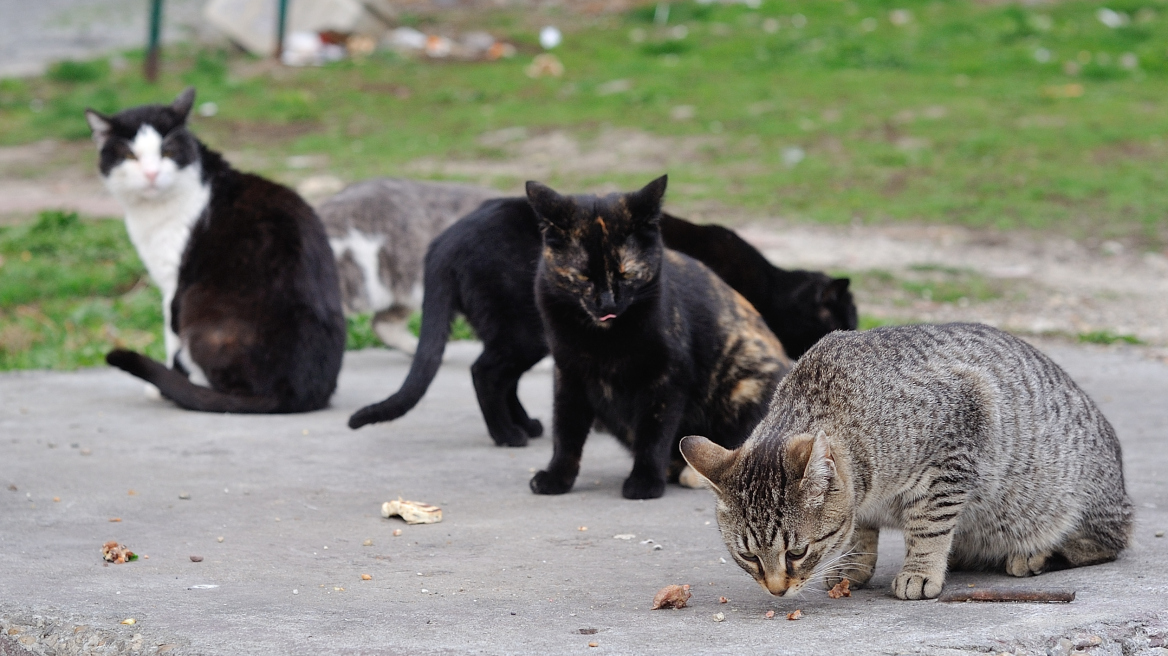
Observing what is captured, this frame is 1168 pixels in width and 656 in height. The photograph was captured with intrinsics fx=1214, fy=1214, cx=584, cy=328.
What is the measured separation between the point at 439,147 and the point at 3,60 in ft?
28.9

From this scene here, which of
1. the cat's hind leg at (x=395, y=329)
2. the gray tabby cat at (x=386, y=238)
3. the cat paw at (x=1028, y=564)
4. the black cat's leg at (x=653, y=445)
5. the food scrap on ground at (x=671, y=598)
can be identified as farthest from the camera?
the cat's hind leg at (x=395, y=329)

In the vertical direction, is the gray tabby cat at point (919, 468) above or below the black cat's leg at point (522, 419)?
above

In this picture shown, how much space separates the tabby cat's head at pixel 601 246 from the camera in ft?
13.4

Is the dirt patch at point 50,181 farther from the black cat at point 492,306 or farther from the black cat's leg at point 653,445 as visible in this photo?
the black cat's leg at point 653,445

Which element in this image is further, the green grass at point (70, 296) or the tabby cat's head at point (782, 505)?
the green grass at point (70, 296)

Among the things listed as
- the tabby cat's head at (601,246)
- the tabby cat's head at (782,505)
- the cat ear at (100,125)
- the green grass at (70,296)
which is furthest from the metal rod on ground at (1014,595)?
the green grass at (70,296)

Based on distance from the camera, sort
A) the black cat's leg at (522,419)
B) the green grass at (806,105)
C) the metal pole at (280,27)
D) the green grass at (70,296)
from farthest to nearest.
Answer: the metal pole at (280,27) → the green grass at (806,105) → the green grass at (70,296) → the black cat's leg at (522,419)

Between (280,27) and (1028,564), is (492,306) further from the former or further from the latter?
(280,27)

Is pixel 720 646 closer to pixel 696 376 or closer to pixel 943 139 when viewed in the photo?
pixel 696 376

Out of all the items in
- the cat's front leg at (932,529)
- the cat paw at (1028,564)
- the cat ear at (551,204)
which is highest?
the cat ear at (551,204)

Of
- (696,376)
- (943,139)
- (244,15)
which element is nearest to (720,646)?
(696,376)

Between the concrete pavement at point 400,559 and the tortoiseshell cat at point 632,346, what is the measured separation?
231 millimetres

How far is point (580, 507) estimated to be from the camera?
4.17 metres

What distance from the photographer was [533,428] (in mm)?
5324
